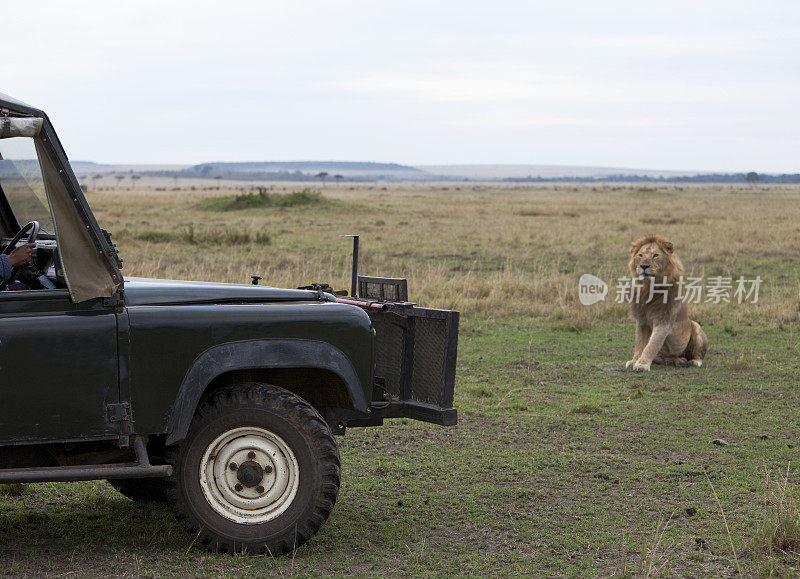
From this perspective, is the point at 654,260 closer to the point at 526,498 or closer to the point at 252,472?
the point at 526,498

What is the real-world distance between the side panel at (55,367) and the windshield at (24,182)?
20.5 inches

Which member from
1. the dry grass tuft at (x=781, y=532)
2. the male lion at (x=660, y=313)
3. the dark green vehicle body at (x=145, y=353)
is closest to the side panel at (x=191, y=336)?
the dark green vehicle body at (x=145, y=353)

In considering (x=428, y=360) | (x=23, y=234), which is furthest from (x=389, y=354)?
(x=23, y=234)

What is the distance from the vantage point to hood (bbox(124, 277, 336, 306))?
4.54 meters

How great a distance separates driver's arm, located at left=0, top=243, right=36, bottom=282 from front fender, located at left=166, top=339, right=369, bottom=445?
99 centimetres

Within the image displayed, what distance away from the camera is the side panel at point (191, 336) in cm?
438

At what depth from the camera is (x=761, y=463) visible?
664 cm

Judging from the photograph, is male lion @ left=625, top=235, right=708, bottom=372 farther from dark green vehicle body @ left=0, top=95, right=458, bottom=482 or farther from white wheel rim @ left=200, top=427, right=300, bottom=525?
white wheel rim @ left=200, top=427, right=300, bottom=525

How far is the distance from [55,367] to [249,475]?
1.04 metres

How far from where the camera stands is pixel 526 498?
231 inches

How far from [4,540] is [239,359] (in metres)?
1.75

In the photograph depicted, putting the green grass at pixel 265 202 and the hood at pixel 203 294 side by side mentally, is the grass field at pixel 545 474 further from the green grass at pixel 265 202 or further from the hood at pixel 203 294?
the green grass at pixel 265 202

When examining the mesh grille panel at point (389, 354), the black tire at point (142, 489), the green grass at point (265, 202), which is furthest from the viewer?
the green grass at point (265, 202)

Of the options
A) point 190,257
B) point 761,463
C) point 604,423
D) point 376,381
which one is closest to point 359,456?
point 376,381
